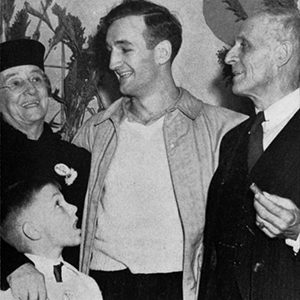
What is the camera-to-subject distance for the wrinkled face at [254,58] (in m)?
2.21

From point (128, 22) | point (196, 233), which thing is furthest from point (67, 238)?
point (128, 22)

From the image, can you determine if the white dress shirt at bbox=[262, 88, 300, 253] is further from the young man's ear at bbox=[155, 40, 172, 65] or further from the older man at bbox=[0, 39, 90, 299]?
the older man at bbox=[0, 39, 90, 299]

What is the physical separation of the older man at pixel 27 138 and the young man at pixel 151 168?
0.16m

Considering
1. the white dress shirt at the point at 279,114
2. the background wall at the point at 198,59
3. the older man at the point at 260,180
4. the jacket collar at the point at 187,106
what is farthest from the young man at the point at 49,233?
the white dress shirt at the point at 279,114

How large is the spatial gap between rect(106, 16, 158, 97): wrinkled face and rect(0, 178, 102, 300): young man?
0.47 meters

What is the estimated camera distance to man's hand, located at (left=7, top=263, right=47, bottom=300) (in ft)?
8.21

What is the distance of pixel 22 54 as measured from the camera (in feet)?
8.31

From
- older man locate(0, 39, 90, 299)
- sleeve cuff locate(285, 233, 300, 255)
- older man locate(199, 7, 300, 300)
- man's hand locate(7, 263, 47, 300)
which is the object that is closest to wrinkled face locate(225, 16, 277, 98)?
older man locate(199, 7, 300, 300)

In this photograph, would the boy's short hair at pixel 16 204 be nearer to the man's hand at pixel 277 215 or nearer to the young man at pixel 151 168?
the young man at pixel 151 168

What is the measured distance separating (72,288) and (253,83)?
96 centimetres

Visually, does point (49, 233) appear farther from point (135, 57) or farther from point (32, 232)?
point (135, 57)

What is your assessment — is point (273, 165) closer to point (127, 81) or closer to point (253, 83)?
point (253, 83)

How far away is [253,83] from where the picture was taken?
2.23m

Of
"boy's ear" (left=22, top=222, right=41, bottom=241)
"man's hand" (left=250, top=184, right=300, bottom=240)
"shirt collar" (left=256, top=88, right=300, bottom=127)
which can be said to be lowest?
"boy's ear" (left=22, top=222, right=41, bottom=241)
